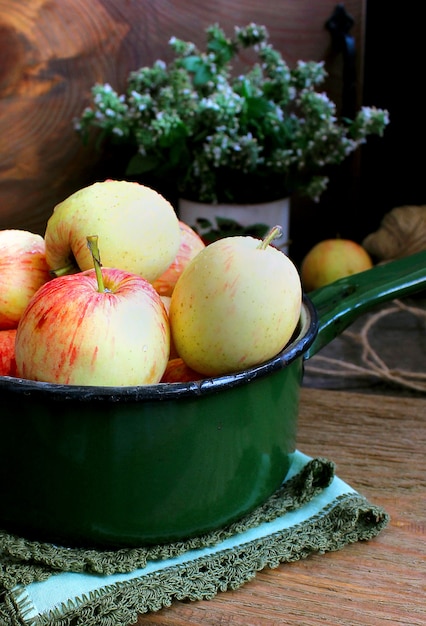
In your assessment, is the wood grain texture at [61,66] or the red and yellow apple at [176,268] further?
the wood grain texture at [61,66]

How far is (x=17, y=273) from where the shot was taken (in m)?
0.54

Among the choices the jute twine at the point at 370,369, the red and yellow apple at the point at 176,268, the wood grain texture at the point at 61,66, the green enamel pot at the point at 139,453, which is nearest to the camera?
the green enamel pot at the point at 139,453

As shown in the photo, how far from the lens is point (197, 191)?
3.52 feet

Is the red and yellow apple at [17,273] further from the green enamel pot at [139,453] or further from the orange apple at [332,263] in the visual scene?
the orange apple at [332,263]

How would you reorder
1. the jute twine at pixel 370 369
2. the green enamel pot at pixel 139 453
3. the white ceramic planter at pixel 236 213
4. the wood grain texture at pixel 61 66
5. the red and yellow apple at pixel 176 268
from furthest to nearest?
the white ceramic planter at pixel 236 213 → the wood grain texture at pixel 61 66 → the jute twine at pixel 370 369 → the red and yellow apple at pixel 176 268 → the green enamel pot at pixel 139 453

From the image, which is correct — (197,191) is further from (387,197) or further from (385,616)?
(385,616)

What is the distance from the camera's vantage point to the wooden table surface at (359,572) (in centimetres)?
46

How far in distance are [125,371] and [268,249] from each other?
0.41 ft

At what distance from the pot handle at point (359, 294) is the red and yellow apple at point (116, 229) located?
0.14 metres

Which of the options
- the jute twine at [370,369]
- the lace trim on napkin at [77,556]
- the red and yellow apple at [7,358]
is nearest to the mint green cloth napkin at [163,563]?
the lace trim on napkin at [77,556]

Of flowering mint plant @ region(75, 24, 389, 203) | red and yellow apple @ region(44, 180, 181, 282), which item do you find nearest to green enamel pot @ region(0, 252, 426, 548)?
red and yellow apple @ region(44, 180, 181, 282)

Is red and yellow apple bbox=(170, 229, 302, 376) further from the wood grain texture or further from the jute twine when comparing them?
the wood grain texture

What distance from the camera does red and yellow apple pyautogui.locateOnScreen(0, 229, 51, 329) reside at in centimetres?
53

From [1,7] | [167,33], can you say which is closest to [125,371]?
[1,7]
